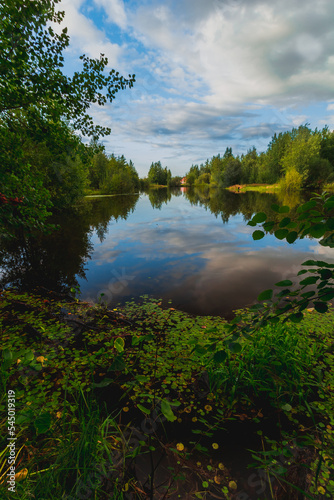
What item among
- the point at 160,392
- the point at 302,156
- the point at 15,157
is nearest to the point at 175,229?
the point at 15,157

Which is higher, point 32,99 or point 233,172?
point 233,172

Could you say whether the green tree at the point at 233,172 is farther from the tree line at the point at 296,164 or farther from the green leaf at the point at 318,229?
the green leaf at the point at 318,229

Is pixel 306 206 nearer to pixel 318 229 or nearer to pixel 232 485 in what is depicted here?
pixel 318 229

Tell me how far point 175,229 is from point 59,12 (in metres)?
14.3

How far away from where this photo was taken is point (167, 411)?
4.11 feet

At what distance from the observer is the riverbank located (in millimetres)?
2068

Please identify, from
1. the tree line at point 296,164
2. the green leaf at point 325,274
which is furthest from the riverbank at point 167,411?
the tree line at point 296,164

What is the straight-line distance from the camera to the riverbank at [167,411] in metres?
2.07

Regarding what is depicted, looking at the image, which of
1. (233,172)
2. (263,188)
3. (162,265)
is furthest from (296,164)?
(162,265)

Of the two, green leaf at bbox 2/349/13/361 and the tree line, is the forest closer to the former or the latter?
green leaf at bbox 2/349/13/361

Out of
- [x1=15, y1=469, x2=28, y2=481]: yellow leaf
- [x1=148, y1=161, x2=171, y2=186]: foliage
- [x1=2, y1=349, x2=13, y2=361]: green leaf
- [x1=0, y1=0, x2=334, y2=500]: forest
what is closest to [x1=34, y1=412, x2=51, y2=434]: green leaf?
[x1=0, y1=0, x2=334, y2=500]: forest

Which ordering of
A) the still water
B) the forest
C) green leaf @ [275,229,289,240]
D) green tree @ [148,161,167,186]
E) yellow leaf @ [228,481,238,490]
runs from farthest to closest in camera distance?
green tree @ [148,161,167,186], the still water, yellow leaf @ [228,481,238,490], the forest, green leaf @ [275,229,289,240]

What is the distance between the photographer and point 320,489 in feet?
7.20

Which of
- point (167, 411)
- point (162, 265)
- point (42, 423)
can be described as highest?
point (167, 411)
